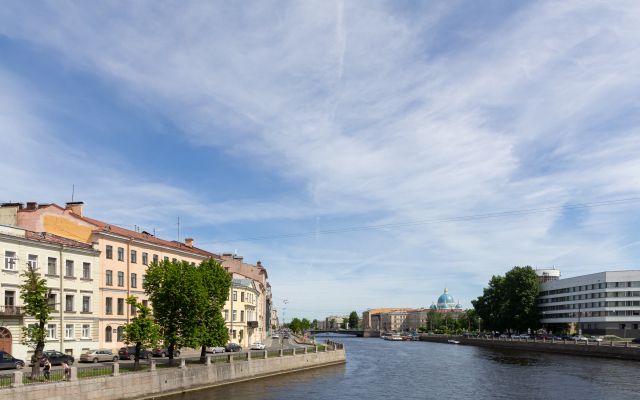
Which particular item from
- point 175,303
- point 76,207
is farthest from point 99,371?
point 76,207

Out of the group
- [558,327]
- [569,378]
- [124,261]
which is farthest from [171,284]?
[558,327]

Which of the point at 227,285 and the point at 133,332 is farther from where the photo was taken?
the point at 227,285

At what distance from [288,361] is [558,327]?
110 m

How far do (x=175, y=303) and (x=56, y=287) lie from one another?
11.7 meters

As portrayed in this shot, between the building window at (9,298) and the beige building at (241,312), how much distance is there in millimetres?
34347

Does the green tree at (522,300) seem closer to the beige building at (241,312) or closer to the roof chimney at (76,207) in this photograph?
the beige building at (241,312)

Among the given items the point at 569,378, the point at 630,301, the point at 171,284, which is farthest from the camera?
the point at 630,301

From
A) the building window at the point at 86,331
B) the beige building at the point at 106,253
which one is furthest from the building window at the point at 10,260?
the building window at the point at 86,331

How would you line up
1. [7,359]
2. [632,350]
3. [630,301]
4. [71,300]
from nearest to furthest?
[7,359]
[71,300]
[632,350]
[630,301]

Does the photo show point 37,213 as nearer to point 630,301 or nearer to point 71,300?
point 71,300

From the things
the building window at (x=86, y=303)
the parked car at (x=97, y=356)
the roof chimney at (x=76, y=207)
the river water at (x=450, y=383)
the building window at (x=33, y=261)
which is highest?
the roof chimney at (x=76, y=207)

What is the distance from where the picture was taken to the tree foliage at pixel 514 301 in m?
131

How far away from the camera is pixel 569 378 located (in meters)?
52.8

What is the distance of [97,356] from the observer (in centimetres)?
4709
